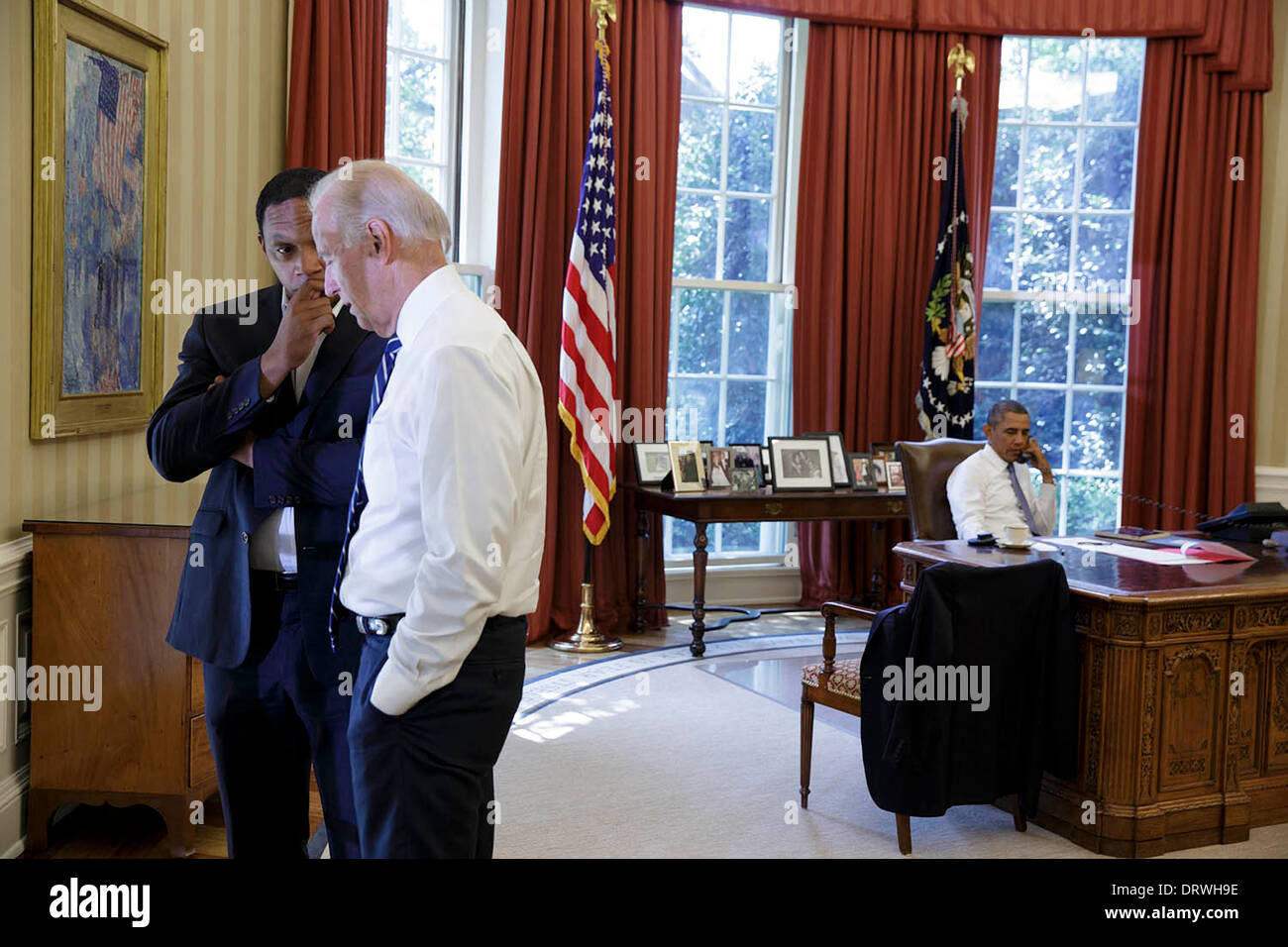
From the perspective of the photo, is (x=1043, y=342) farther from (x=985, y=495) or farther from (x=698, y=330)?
(x=985, y=495)

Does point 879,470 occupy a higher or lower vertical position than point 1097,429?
lower

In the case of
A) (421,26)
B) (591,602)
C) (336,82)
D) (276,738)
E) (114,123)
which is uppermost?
(421,26)

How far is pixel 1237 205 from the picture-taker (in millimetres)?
7449

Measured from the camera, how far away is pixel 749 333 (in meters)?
7.44

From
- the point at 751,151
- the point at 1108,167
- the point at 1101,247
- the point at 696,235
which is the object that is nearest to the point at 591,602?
the point at 696,235

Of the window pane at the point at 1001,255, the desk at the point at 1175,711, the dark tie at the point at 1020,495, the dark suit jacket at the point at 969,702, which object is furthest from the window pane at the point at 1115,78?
the dark suit jacket at the point at 969,702

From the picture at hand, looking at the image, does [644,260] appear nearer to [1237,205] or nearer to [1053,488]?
[1053,488]

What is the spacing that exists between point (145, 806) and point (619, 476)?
139 inches

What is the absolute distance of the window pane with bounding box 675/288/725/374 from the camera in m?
7.27

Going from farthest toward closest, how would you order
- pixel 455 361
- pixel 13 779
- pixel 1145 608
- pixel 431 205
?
1. pixel 1145 608
2. pixel 13 779
3. pixel 431 205
4. pixel 455 361

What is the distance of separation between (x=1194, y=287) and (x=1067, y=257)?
76 centimetres

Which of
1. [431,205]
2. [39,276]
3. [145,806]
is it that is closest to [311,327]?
[431,205]

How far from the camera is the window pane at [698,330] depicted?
727cm

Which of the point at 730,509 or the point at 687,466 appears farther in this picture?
the point at 687,466
